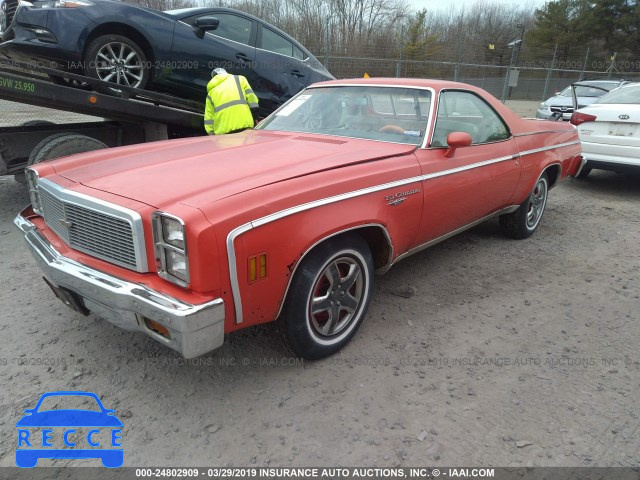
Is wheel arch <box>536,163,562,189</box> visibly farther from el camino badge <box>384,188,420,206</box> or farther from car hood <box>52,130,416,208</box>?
el camino badge <box>384,188,420,206</box>

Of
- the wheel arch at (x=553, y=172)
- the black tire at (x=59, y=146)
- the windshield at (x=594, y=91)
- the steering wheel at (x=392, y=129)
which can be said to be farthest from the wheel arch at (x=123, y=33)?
the windshield at (x=594, y=91)

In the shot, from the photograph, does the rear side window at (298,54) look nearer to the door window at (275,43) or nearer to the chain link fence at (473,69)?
the door window at (275,43)

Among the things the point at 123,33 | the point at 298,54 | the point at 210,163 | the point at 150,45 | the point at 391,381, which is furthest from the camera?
the point at 298,54

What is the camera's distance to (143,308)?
1975 millimetres

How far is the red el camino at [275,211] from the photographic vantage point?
2.00 meters

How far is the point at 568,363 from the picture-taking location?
8.84ft

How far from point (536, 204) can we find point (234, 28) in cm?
462

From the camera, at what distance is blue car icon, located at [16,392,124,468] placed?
6.53 ft

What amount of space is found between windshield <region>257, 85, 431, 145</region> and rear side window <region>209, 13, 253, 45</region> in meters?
2.87

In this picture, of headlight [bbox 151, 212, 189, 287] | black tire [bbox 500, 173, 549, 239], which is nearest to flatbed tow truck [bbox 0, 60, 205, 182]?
headlight [bbox 151, 212, 189, 287]

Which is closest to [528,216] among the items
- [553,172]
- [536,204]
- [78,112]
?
[536,204]

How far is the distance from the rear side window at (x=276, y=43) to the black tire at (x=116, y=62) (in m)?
1.91

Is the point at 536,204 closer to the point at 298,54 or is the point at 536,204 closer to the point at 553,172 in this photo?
the point at 553,172

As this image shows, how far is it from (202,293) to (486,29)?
45874mm
